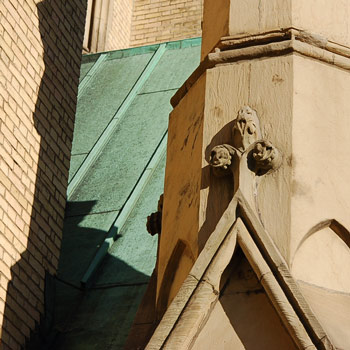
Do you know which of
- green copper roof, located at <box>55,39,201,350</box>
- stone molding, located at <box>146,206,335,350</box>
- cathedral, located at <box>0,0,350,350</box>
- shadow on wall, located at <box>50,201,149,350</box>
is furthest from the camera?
green copper roof, located at <box>55,39,201,350</box>

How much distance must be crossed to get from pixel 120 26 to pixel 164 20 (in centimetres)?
76

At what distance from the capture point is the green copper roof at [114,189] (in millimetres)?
11195

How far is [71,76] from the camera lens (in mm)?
12438

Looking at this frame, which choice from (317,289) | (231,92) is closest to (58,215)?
(231,92)

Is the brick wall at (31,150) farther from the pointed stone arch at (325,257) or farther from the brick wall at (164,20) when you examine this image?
the brick wall at (164,20)

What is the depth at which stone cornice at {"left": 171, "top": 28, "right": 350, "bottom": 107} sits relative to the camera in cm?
684

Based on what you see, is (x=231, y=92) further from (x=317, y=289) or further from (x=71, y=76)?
(x=71, y=76)

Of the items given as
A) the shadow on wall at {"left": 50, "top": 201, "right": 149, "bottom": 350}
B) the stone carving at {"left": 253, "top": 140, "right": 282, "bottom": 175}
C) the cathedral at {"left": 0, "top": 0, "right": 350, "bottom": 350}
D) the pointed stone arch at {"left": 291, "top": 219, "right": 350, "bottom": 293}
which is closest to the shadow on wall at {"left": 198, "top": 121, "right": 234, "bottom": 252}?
the cathedral at {"left": 0, "top": 0, "right": 350, "bottom": 350}

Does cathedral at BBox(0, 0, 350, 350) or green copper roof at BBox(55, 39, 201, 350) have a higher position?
green copper roof at BBox(55, 39, 201, 350)

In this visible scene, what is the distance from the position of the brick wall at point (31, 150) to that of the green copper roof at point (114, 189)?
54cm

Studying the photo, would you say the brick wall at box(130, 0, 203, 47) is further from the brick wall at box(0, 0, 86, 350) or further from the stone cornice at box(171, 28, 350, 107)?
the stone cornice at box(171, 28, 350, 107)

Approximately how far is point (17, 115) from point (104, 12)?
9666mm

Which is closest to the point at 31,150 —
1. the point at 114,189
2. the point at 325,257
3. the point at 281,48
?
the point at 114,189

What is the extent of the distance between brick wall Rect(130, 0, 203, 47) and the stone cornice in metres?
13.2
